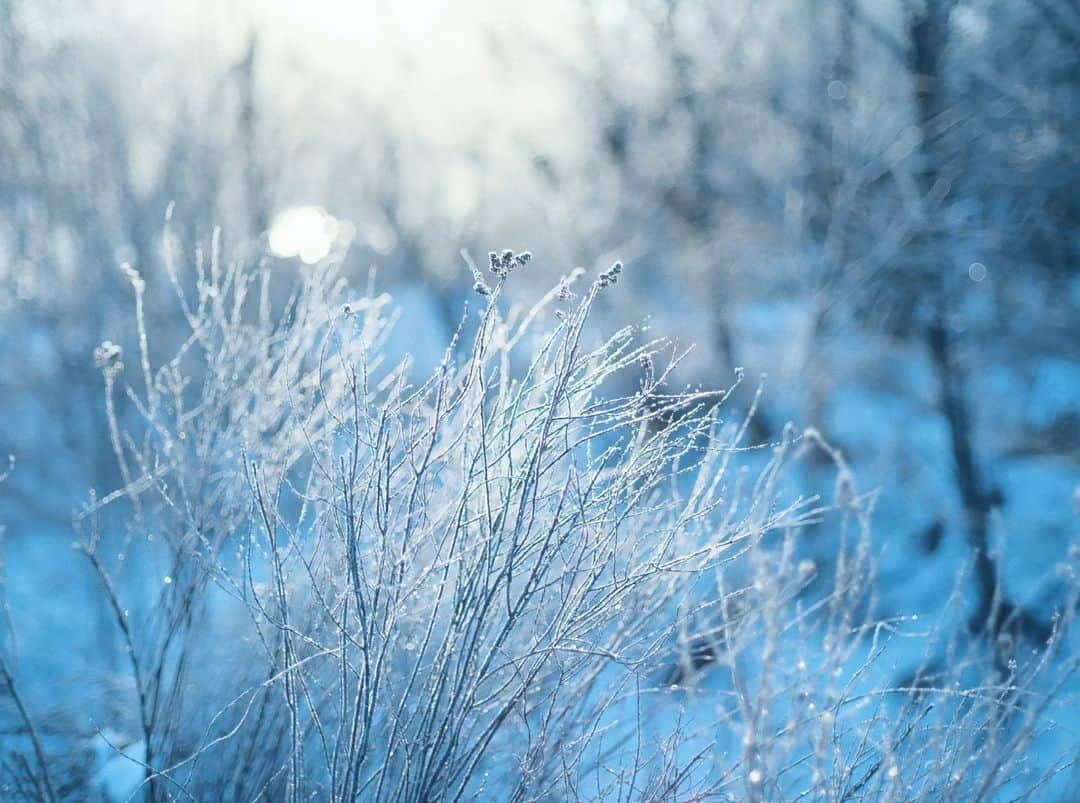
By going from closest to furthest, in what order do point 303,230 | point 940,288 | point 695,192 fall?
point 940,288 < point 303,230 < point 695,192

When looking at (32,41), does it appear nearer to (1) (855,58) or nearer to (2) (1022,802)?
(1) (855,58)

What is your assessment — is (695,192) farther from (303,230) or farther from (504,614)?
(504,614)

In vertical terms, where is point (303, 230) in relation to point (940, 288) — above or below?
above

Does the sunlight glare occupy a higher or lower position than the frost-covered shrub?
higher

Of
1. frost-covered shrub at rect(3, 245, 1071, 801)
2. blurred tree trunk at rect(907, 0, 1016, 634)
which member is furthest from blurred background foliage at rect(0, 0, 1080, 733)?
frost-covered shrub at rect(3, 245, 1071, 801)

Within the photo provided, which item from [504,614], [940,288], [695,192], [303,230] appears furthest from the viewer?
[695,192]

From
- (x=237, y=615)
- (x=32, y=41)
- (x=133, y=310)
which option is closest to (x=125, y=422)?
(x=133, y=310)

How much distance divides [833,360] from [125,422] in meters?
6.47

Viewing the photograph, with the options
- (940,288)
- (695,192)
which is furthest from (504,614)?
(695,192)

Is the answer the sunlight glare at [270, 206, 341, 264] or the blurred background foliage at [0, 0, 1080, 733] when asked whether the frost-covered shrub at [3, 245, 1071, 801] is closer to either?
the sunlight glare at [270, 206, 341, 264]

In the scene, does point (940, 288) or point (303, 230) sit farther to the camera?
point (303, 230)

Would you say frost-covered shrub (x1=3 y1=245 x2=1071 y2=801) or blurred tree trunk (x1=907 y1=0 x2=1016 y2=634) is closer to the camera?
frost-covered shrub (x1=3 y1=245 x2=1071 y2=801)

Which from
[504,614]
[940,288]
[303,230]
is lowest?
[504,614]

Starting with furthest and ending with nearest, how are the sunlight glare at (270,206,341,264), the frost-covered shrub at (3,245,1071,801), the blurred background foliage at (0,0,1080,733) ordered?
1. the blurred background foliage at (0,0,1080,733)
2. the sunlight glare at (270,206,341,264)
3. the frost-covered shrub at (3,245,1071,801)
